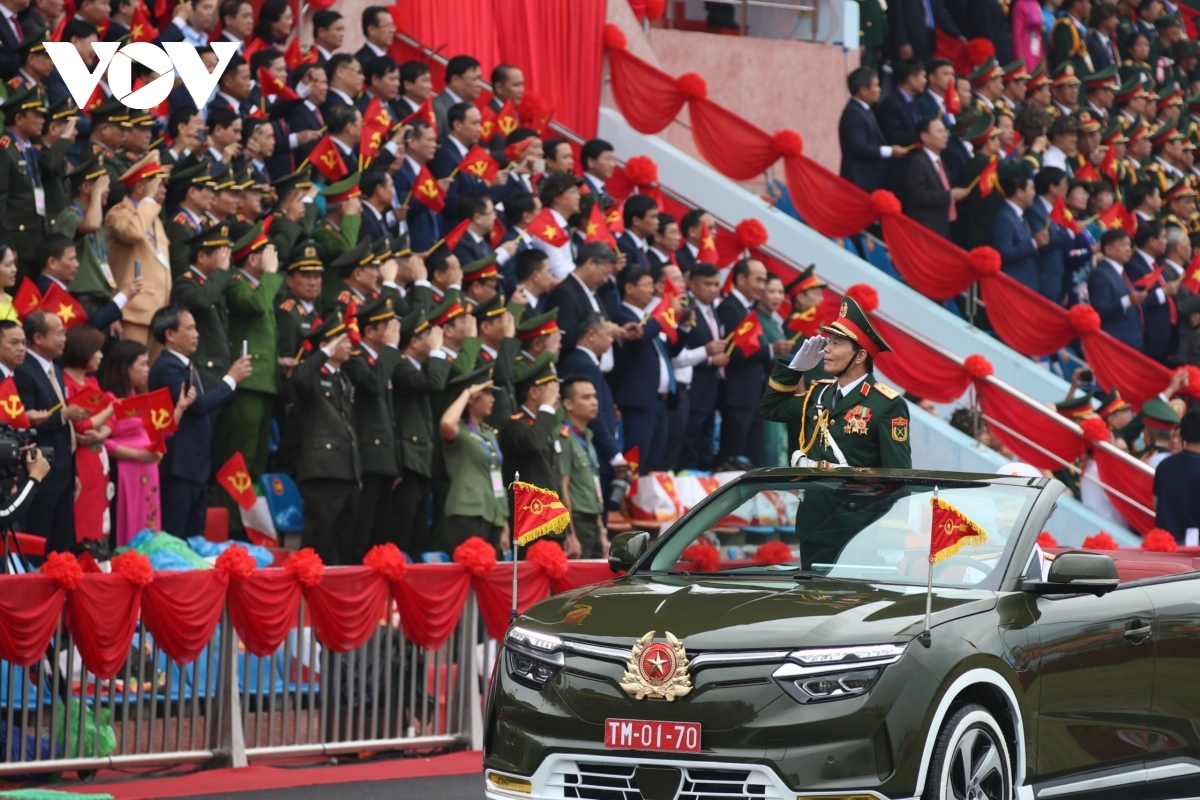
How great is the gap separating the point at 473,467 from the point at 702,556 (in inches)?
230

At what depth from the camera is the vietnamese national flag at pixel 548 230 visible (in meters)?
16.5

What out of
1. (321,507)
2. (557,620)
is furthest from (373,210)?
(557,620)

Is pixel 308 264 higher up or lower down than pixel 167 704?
higher up

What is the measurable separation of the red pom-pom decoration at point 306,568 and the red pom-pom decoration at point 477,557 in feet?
3.21

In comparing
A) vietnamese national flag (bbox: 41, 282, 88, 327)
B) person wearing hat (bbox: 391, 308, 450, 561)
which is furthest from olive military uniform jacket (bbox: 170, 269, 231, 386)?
person wearing hat (bbox: 391, 308, 450, 561)

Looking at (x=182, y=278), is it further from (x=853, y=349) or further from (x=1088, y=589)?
(x=1088, y=589)

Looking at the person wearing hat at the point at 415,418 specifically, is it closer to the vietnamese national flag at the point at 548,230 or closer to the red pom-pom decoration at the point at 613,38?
the vietnamese national flag at the point at 548,230

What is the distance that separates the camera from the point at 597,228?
1708 cm

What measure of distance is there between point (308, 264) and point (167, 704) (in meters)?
4.52

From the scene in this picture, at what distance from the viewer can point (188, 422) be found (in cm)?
1268

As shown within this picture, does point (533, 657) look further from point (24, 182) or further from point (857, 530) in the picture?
point (24, 182)

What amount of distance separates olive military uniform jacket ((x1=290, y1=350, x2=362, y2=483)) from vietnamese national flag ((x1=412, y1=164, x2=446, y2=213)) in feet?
10.9

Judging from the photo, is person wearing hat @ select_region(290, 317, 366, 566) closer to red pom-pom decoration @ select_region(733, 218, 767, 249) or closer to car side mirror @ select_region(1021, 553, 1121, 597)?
car side mirror @ select_region(1021, 553, 1121, 597)

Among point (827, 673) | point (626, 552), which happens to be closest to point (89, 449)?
point (626, 552)
